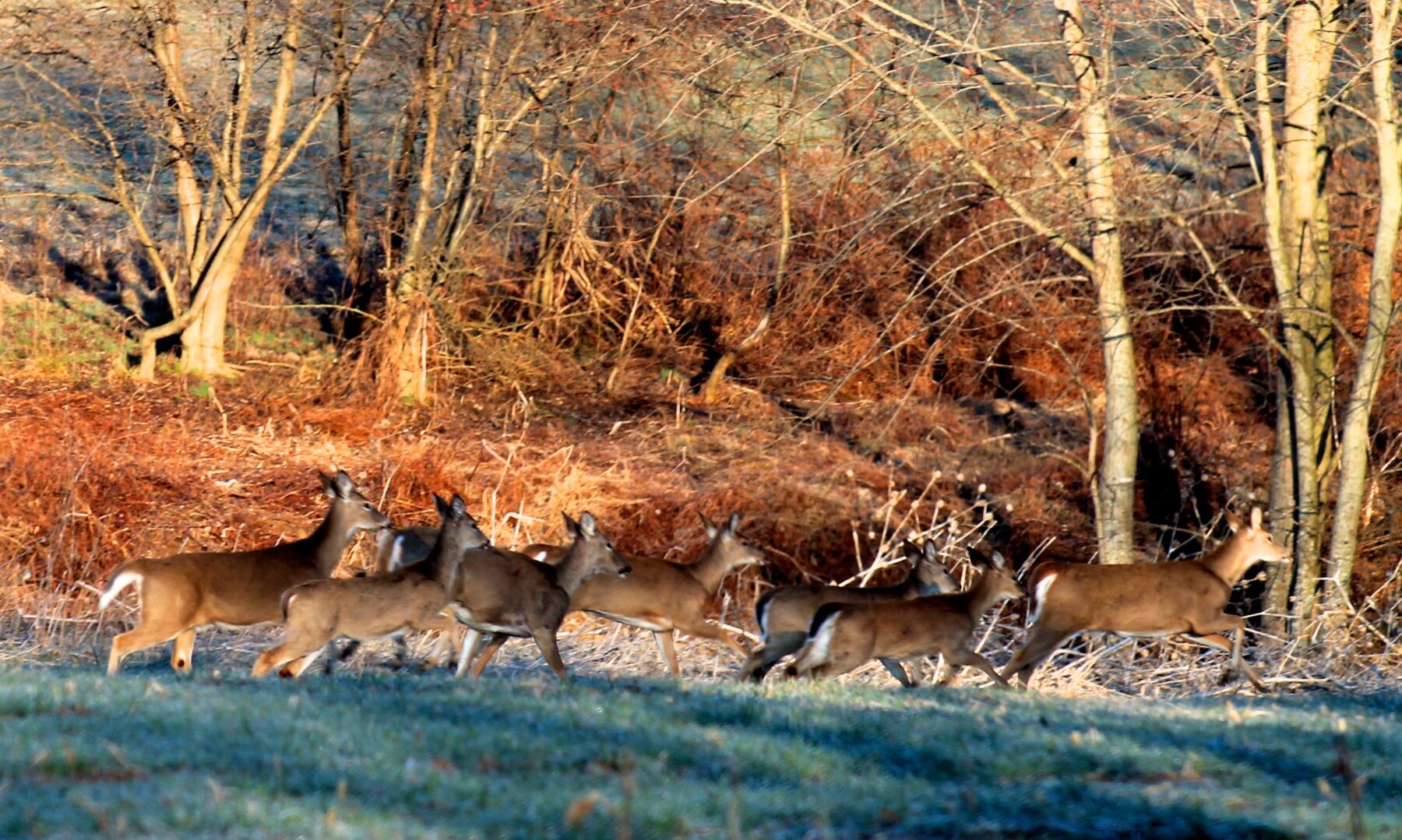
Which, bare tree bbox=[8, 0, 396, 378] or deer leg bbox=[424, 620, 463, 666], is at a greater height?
bare tree bbox=[8, 0, 396, 378]

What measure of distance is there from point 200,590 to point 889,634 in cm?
398

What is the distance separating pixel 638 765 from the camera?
5457 mm

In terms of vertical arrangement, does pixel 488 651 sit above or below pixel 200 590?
below

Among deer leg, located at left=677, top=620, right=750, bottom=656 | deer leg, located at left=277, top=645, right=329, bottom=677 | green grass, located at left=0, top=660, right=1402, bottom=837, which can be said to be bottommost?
deer leg, located at left=277, top=645, right=329, bottom=677

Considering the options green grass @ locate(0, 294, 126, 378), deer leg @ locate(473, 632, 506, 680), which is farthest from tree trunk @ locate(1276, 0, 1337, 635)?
green grass @ locate(0, 294, 126, 378)

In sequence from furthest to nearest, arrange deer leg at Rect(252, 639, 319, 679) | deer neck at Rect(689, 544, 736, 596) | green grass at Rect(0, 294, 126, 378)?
green grass at Rect(0, 294, 126, 378)
deer neck at Rect(689, 544, 736, 596)
deer leg at Rect(252, 639, 319, 679)

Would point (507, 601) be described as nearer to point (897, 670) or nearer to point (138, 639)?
point (138, 639)

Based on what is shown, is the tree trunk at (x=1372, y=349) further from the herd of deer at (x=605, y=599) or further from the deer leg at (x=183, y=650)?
the deer leg at (x=183, y=650)

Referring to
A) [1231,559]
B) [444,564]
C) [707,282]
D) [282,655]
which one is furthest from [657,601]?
[707,282]

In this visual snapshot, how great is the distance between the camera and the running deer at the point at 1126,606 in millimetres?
10602

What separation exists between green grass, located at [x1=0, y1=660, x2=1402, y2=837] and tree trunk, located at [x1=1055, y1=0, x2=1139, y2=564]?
20.7 ft

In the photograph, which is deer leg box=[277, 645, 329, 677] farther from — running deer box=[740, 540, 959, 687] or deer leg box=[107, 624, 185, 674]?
running deer box=[740, 540, 959, 687]

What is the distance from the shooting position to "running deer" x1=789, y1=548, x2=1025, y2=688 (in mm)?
9367

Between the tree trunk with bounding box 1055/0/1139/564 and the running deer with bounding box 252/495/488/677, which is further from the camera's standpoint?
the tree trunk with bounding box 1055/0/1139/564
